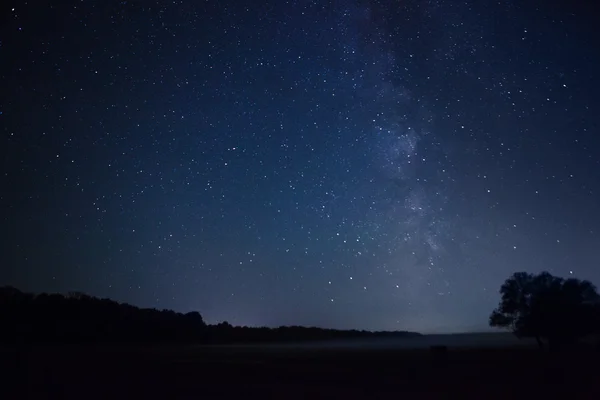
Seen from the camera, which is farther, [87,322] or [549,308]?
[87,322]

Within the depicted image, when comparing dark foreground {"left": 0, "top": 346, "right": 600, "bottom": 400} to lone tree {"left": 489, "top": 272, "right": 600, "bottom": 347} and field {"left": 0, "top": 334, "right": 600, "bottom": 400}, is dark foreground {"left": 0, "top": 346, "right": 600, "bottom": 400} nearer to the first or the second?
field {"left": 0, "top": 334, "right": 600, "bottom": 400}

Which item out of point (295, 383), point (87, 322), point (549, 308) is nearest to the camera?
point (295, 383)

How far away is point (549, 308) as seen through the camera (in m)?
58.2

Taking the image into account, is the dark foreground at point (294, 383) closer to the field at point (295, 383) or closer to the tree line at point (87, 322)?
the field at point (295, 383)

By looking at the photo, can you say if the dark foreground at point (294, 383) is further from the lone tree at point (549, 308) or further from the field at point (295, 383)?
the lone tree at point (549, 308)

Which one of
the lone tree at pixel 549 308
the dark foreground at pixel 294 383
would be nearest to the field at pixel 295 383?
the dark foreground at pixel 294 383

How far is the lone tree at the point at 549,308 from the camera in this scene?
57.4 metres

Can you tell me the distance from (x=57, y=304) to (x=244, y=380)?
8904cm

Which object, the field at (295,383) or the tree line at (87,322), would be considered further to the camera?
the tree line at (87,322)

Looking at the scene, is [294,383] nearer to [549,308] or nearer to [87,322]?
[549,308]

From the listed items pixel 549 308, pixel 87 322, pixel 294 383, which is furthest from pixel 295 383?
pixel 87 322

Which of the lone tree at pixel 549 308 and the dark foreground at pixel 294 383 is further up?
the lone tree at pixel 549 308

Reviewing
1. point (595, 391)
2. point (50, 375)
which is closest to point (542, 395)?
point (595, 391)

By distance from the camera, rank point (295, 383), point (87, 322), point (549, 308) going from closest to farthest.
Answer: point (295, 383) < point (549, 308) < point (87, 322)
